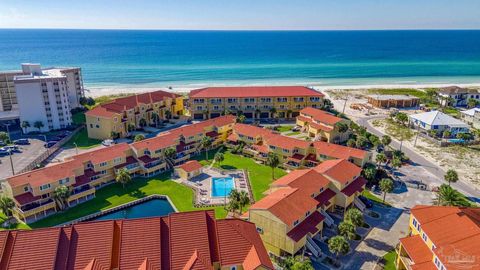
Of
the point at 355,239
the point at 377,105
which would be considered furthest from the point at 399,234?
the point at 377,105

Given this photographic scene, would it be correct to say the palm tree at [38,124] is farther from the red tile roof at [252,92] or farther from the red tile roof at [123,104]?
the red tile roof at [252,92]

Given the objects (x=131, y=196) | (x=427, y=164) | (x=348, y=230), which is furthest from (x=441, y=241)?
(x=131, y=196)

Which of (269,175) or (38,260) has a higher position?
(38,260)

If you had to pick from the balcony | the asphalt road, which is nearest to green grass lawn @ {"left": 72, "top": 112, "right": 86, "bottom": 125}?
the balcony

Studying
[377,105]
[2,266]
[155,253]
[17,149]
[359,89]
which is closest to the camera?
[2,266]

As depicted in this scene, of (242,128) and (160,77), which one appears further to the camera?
(160,77)

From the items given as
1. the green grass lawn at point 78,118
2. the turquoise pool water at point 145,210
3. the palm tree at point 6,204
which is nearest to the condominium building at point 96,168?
the palm tree at point 6,204

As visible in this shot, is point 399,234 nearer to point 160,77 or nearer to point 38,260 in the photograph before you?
point 38,260

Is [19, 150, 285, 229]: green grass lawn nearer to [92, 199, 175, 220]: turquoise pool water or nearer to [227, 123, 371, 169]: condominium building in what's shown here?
[92, 199, 175, 220]: turquoise pool water
